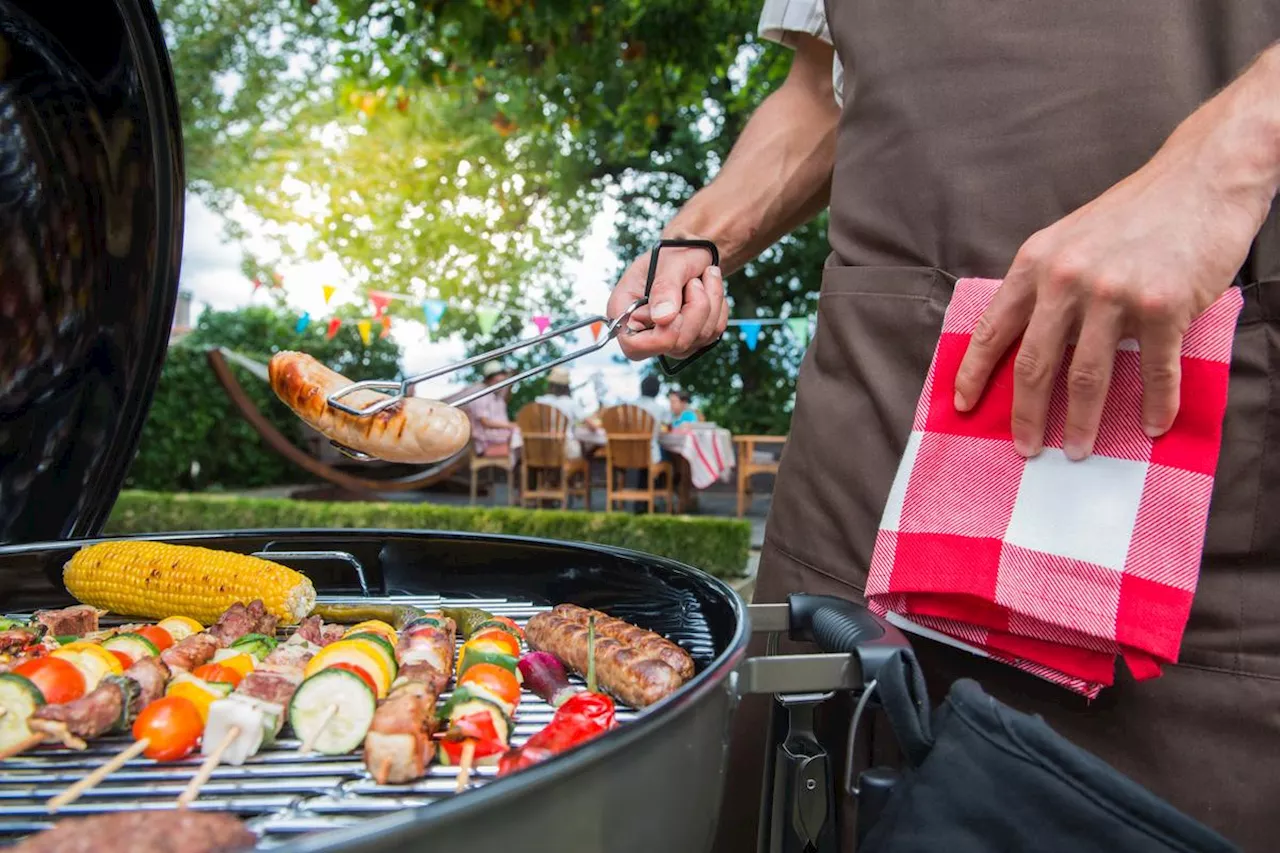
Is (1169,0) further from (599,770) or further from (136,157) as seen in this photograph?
(136,157)

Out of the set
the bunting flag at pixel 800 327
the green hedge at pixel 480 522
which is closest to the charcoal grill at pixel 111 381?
the green hedge at pixel 480 522

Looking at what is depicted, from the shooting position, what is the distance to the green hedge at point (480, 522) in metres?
6.28

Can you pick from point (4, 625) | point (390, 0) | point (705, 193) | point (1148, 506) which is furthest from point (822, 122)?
point (390, 0)

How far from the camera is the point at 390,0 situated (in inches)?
229

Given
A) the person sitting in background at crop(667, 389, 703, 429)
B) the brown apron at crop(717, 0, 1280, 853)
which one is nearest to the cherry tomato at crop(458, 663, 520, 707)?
the brown apron at crop(717, 0, 1280, 853)

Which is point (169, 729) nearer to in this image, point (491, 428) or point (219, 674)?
point (219, 674)

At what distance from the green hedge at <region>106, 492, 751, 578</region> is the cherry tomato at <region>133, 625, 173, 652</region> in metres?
4.40

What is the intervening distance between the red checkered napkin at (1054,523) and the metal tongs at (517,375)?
421mm

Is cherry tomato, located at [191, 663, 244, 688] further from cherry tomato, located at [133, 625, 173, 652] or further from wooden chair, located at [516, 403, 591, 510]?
wooden chair, located at [516, 403, 591, 510]

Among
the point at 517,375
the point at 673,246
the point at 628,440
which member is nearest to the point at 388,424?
the point at 517,375

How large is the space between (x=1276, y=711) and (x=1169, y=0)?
30.2 inches

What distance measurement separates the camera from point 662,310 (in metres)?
1.29

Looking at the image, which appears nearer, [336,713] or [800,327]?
[336,713]

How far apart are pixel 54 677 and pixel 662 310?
2.75ft
